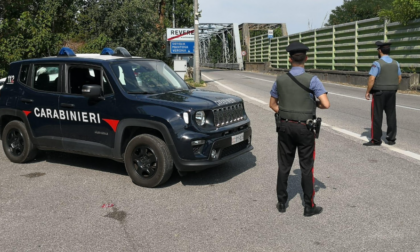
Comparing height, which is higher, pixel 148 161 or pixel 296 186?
pixel 148 161

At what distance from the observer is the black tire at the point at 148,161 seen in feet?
18.3

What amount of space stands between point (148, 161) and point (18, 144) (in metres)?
2.72

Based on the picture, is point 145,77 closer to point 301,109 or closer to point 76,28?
point 301,109

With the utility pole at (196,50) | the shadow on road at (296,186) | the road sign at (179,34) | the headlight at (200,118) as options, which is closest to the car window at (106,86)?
the headlight at (200,118)

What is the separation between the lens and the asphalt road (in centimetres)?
405

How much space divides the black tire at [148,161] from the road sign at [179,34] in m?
20.5

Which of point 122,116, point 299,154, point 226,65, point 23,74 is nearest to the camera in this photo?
point 299,154

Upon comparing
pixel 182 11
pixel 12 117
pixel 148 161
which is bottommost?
pixel 148 161

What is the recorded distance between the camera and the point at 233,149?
19.6 feet

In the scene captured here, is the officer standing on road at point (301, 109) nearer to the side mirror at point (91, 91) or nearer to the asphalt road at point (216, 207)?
the asphalt road at point (216, 207)

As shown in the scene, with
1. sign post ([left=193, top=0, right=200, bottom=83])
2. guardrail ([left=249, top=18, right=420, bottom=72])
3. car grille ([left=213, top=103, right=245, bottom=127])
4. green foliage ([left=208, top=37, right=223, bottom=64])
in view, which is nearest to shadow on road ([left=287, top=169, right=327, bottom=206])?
car grille ([left=213, top=103, right=245, bottom=127])

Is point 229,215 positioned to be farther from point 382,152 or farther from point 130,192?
point 382,152

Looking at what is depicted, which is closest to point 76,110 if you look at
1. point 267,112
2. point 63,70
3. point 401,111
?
point 63,70

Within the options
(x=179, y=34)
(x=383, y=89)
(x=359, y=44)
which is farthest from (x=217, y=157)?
(x=179, y=34)
